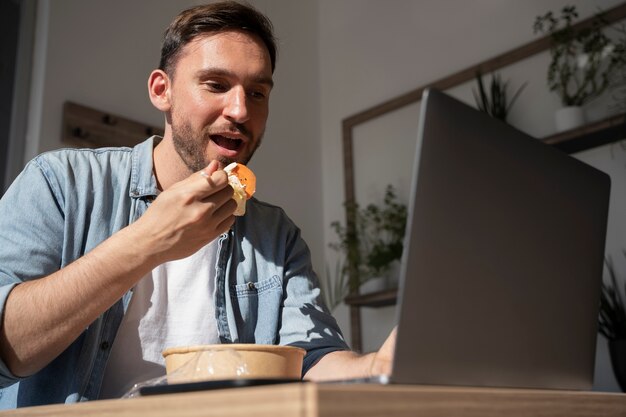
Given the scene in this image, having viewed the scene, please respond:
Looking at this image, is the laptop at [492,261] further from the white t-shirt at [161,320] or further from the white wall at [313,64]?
the white wall at [313,64]

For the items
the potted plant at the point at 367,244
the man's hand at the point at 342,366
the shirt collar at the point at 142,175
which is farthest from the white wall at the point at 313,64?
the man's hand at the point at 342,366

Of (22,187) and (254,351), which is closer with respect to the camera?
(254,351)

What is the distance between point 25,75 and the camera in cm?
273

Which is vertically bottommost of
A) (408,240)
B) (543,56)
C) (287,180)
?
(408,240)

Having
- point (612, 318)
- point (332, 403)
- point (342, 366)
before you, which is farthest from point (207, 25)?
point (612, 318)

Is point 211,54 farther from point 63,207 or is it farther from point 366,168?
point 366,168

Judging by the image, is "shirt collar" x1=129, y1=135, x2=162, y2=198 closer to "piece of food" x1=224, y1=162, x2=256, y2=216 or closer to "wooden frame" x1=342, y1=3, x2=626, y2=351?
"piece of food" x1=224, y1=162, x2=256, y2=216

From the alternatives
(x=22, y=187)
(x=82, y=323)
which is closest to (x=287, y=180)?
(x=22, y=187)

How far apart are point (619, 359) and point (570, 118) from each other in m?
0.97

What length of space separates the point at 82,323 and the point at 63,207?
35cm

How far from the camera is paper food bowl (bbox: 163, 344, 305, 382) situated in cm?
73

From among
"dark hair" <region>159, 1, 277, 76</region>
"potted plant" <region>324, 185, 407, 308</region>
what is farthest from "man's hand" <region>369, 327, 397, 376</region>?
"potted plant" <region>324, 185, 407, 308</region>

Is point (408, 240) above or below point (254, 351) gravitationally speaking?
above

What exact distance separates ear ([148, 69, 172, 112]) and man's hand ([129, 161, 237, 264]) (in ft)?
1.86
